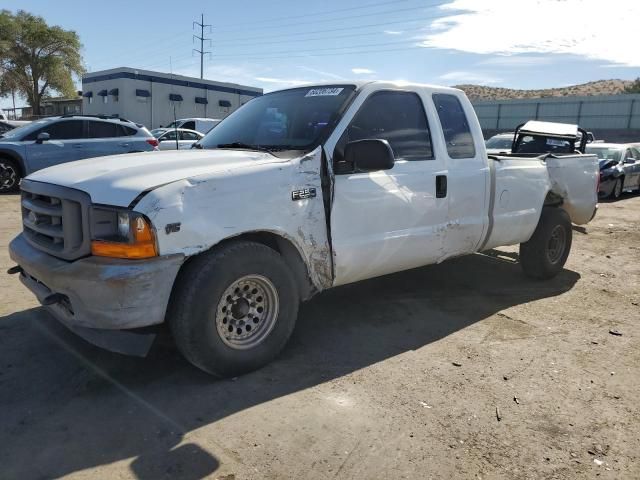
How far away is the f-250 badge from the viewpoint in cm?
352

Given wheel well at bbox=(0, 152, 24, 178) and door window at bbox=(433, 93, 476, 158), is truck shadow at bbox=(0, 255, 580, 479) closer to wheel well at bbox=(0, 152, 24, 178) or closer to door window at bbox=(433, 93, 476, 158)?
door window at bbox=(433, 93, 476, 158)

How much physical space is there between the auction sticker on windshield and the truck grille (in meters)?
1.99

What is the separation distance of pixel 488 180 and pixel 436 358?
1.86 metres

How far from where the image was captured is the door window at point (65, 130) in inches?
454

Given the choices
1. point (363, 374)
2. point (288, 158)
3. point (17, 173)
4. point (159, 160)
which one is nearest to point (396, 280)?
point (363, 374)

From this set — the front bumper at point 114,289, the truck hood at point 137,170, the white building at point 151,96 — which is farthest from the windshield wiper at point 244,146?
the white building at point 151,96

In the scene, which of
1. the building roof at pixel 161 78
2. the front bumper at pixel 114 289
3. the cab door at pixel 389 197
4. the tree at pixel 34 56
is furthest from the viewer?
the tree at pixel 34 56

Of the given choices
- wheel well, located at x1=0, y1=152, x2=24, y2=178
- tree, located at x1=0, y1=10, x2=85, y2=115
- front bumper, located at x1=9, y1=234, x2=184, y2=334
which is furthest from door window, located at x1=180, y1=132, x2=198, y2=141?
tree, located at x1=0, y1=10, x2=85, y2=115

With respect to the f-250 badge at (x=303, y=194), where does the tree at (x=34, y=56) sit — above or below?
above

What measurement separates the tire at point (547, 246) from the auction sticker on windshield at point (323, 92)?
298 cm

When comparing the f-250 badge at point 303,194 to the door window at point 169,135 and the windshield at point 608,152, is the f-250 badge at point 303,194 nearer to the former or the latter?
the windshield at point 608,152

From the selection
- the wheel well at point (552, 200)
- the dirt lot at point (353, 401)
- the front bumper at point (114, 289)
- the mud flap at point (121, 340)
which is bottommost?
the dirt lot at point (353, 401)

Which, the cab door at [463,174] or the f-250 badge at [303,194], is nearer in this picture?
the f-250 badge at [303,194]

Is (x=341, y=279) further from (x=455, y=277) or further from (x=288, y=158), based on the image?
(x=455, y=277)
